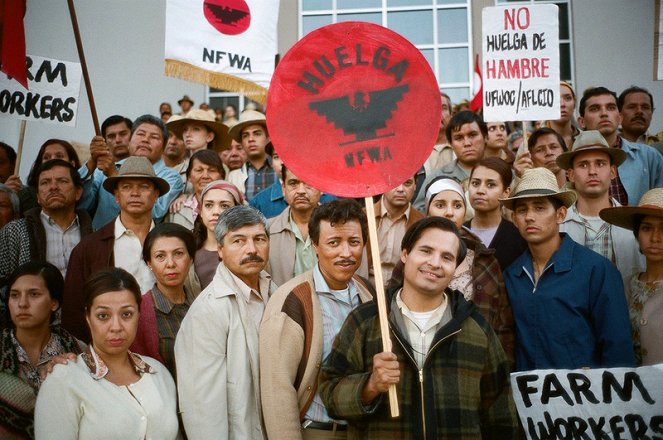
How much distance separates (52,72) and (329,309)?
14.3ft

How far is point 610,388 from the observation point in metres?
3.67

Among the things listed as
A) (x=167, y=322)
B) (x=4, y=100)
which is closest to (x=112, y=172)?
(x=4, y=100)

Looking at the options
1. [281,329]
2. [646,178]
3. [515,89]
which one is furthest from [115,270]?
[646,178]

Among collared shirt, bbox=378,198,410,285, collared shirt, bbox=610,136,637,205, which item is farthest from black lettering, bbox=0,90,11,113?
collared shirt, bbox=610,136,637,205

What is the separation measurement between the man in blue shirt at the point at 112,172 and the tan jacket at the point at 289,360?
2.66 metres

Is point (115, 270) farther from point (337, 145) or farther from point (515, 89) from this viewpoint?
point (515, 89)

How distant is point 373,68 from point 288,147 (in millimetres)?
584

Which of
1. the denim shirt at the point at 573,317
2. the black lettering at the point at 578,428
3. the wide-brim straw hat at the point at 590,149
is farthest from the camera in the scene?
the wide-brim straw hat at the point at 590,149

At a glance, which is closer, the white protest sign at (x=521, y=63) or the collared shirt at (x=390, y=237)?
the collared shirt at (x=390, y=237)

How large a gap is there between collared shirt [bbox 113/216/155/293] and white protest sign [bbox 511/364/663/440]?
8.37 ft

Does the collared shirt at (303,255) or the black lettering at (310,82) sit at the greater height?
the black lettering at (310,82)

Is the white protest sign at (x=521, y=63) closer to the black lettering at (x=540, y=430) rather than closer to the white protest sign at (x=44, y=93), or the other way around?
the black lettering at (x=540, y=430)

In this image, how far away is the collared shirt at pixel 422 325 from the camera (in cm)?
331

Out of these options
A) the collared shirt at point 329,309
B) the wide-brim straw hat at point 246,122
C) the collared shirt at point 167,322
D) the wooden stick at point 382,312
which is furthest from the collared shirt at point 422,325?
the wide-brim straw hat at point 246,122
